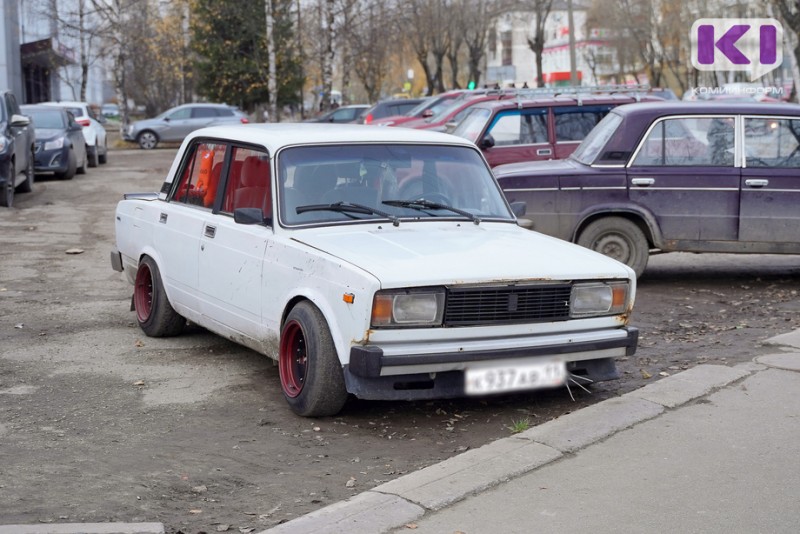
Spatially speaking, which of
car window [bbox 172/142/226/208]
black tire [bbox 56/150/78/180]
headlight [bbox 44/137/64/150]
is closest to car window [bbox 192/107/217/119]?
black tire [bbox 56/150/78/180]

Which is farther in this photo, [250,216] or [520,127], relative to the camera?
[520,127]

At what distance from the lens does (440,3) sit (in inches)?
2438

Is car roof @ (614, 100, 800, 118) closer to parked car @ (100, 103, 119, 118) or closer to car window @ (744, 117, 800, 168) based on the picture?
car window @ (744, 117, 800, 168)

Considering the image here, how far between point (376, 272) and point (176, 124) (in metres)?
34.8

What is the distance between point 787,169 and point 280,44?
121 ft

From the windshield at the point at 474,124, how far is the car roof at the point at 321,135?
672 centimetres

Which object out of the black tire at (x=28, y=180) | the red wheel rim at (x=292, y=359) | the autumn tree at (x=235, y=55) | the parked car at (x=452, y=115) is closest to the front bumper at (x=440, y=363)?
the red wheel rim at (x=292, y=359)

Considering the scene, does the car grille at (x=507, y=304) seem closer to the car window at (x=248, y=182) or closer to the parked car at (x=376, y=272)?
the parked car at (x=376, y=272)

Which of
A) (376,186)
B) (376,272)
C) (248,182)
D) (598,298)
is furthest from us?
(248,182)

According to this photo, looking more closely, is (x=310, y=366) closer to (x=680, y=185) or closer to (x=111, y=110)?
(x=680, y=185)

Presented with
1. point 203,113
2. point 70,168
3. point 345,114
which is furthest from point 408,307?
point 203,113

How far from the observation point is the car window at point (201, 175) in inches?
297

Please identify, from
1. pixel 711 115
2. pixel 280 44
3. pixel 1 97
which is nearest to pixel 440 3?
pixel 280 44

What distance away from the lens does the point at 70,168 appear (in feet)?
73.5
